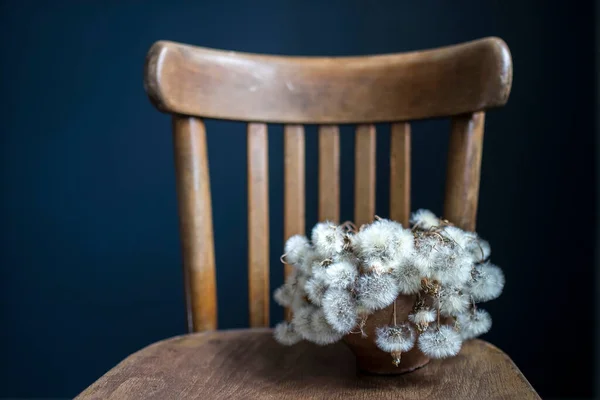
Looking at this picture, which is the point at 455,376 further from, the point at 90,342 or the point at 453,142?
the point at 90,342

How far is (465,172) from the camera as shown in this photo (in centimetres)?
69

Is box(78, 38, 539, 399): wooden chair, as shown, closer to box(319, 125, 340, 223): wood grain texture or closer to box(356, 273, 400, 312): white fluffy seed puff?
box(319, 125, 340, 223): wood grain texture

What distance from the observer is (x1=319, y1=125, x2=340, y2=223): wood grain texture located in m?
0.74

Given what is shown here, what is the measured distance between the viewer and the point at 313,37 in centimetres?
142

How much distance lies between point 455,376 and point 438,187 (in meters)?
0.91

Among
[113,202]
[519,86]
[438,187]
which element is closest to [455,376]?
[438,187]

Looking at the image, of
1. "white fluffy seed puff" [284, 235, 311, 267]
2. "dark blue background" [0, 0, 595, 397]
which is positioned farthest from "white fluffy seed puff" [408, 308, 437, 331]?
"dark blue background" [0, 0, 595, 397]

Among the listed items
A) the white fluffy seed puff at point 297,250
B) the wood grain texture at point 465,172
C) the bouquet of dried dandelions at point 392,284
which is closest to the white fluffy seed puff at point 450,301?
the bouquet of dried dandelions at point 392,284

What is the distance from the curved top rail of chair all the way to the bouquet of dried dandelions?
0.26m

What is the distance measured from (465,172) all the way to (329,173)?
0.57ft

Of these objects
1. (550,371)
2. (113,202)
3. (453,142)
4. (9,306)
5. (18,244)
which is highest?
(453,142)

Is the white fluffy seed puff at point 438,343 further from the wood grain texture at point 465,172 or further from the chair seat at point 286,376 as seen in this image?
the wood grain texture at point 465,172

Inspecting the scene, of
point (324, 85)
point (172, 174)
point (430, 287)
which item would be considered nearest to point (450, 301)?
point (430, 287)

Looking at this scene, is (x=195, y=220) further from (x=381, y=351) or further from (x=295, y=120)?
(x=381, y=351)
